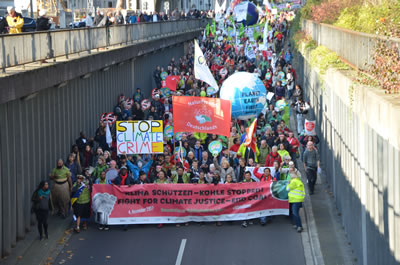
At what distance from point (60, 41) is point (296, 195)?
8638 mm

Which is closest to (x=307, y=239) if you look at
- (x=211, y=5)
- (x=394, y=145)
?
(x=394, y=145)

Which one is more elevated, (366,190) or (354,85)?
(354,85)

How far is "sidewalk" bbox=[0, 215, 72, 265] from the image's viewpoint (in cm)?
1667

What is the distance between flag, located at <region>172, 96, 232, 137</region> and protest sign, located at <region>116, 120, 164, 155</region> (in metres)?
1.01

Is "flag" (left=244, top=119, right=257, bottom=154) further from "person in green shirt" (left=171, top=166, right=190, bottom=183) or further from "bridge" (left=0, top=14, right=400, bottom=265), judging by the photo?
"person in green shirt" (left=171, top=166, right=190, bottom=183)

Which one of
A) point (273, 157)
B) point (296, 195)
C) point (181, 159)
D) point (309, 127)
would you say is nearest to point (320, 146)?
A: point (309, 127)

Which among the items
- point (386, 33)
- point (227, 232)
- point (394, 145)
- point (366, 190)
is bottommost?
point (227, 232)

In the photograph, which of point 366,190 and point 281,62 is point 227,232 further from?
point 281,62

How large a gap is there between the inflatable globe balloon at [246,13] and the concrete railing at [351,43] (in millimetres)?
17214

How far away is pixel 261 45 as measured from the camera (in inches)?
1522

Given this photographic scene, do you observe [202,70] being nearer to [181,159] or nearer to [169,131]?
[169,131]

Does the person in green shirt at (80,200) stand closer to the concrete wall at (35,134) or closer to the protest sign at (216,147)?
the concrete wall at (35,134)

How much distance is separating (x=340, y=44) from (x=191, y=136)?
505 cm

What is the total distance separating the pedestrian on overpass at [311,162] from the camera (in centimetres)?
2139
